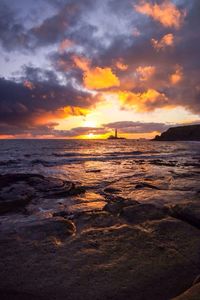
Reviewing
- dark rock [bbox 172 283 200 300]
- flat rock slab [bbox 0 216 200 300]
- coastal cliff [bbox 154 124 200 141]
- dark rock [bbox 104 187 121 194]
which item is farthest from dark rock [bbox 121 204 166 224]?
coastal cliff [bbox 154 124 200 141]

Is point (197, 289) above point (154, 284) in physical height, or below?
above

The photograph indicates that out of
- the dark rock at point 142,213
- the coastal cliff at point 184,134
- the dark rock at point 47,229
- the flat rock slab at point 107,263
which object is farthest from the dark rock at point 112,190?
the coastal cliff at point 184,134

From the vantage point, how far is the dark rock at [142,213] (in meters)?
6.91

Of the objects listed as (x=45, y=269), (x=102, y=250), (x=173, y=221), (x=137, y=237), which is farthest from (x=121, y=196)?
(x=45, y=269)

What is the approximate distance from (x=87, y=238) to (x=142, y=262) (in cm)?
156

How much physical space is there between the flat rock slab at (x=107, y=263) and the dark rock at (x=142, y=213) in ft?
1.90

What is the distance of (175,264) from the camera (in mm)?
4555

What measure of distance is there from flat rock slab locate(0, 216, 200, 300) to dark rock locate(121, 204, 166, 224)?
1.90 ft

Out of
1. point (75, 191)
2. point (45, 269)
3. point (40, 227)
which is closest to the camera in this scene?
point (45, 269)

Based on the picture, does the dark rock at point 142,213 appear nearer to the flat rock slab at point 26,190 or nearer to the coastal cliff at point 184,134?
the flat rock slab at point 26,190

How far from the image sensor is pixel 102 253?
5.05 meters

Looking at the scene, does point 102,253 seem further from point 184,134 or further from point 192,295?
point 184,134

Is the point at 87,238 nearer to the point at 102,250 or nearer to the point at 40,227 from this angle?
the point at 102,250

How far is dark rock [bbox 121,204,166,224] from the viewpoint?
6.91 meters
